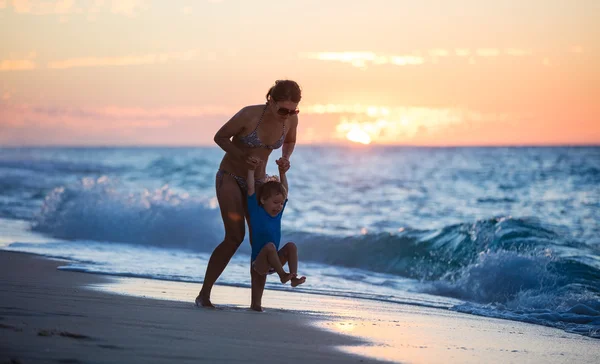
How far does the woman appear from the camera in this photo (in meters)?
5.50

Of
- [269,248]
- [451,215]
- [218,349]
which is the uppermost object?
[451,215]

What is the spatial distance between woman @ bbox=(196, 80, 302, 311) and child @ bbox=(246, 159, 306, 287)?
12cm

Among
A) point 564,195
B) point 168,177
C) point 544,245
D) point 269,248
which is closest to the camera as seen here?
point 269,248

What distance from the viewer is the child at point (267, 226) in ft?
18.2

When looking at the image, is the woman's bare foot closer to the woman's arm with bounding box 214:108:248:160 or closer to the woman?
the woman

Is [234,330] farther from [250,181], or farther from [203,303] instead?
[250,181]

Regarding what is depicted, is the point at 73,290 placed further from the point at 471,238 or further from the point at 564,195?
the point at 564,195

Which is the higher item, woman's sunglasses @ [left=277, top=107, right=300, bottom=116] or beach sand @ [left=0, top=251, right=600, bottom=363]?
woman's sunglasses @ [left=277, top=107, right=300, bottom=116]

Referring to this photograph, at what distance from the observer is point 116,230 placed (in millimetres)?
13250

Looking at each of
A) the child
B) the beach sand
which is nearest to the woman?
the child

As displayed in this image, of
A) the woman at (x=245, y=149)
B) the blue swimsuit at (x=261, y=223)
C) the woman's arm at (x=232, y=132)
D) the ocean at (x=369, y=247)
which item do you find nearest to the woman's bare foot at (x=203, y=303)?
the woman at (x=245, y=149)

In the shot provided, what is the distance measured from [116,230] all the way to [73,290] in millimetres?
7206

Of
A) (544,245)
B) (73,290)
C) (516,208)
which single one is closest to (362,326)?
(73,290)

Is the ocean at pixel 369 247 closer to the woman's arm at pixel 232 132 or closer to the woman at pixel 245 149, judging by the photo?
the woman at pixel 245 149
